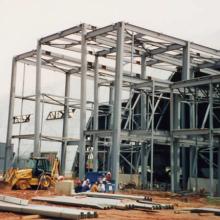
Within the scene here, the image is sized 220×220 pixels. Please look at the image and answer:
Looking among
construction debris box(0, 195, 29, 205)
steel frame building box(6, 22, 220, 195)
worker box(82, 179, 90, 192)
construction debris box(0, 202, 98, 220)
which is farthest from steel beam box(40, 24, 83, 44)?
construction debris box(0, 202, 98, 220)

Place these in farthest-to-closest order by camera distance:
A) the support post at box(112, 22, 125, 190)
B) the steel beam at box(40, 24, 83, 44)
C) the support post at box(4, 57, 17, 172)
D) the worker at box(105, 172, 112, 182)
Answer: the support post at box(4, 57, 17, 172) → the steel beam at box(40, 24, 83, 44) → the support post at box(112, 22, 125, 190) → the worker at box(105, 172, 112, 182)

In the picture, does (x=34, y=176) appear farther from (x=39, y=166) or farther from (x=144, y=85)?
(x=144, y=85)

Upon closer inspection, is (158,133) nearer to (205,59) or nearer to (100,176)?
(100,176)

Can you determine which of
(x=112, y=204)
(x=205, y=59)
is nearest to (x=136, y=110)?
(x=205, y=59)

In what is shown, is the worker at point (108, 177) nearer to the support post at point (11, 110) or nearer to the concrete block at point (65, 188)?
the concrete block at point (65, 188)

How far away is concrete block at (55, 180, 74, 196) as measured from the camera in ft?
85.3

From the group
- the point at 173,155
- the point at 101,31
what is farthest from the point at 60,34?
the point at 173,155

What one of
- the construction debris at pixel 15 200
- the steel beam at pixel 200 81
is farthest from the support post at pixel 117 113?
the construction debris at pixel 15 200

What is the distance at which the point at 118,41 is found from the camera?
1165 inches

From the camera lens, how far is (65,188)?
2623 centimetres

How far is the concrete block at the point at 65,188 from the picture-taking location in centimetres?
2598

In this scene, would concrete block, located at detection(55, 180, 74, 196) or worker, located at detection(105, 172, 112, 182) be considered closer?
concrete block, located at detection(55, 180, 74, 196)

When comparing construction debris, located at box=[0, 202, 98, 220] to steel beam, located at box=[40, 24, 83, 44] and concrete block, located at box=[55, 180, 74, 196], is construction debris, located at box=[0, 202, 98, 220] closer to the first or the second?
concrete block, located at box=[55, 180, 74, 196]

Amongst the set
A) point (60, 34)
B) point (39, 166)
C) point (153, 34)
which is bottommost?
point (39, 166)
